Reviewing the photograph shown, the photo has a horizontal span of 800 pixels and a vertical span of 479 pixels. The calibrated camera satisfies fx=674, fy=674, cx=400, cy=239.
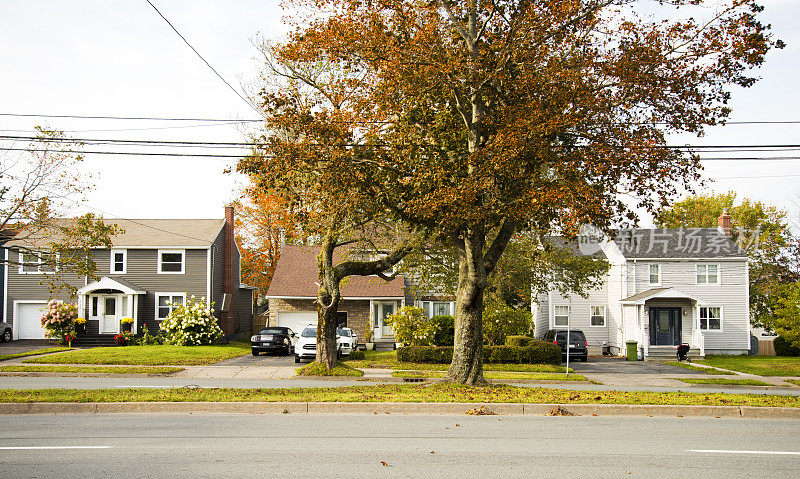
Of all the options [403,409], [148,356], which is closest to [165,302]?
[148,356]

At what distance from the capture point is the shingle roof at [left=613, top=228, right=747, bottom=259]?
4281 cm

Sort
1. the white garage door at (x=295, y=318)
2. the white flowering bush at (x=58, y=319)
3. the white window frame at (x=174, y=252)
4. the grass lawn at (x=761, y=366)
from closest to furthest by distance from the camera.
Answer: the grass lawn at (x=761, y=366) < the white flowering bush at (x=58, y=319) < the white garage door at (x=295, y=318) < the white window frame at (x=174, y=252)

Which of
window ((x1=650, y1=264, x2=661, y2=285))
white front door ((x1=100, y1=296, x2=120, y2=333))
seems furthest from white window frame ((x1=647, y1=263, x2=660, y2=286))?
white front door ((x1=100, y1=296, x2=120, y2=333))

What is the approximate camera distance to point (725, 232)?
4769 cm

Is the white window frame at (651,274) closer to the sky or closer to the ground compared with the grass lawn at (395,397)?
closer to the sky

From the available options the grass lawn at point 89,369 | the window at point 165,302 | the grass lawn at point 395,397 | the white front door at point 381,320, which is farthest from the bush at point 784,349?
the window at point 165,302

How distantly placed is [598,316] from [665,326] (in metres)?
4.11

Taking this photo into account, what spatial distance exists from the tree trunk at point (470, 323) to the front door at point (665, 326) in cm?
2771

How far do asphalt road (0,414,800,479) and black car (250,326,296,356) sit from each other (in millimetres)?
21864

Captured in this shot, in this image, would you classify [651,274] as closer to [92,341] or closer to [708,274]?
[708,274]

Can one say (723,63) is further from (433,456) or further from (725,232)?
(725,232)

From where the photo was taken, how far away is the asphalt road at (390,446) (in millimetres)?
7961

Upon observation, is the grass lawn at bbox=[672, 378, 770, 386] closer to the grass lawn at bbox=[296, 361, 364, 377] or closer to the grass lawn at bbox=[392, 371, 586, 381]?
the grass lawn at bbox=[392, 371, 586, 381]

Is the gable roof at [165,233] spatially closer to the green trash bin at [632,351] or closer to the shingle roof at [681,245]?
the green trash bin at [632,351]
